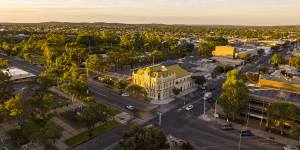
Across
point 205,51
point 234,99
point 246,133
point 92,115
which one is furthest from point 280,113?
point 205,51

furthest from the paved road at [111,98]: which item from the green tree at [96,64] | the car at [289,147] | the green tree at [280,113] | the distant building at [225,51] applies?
the distant building at [225,51]

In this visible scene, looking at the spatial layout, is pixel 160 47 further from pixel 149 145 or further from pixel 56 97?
pixel 149 145

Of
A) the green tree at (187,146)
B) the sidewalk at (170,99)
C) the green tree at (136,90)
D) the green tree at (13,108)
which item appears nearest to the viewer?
the green tree at (187,146)

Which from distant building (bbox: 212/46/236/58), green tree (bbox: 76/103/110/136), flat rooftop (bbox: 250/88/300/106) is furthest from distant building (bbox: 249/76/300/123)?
distant building (bbox: 212/46/236/58)

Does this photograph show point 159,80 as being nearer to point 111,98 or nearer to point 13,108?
point 111,98

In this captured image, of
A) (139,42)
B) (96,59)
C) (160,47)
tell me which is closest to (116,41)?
(139,42)

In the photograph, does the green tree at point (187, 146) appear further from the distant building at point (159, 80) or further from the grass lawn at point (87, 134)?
the distant building at point (159, 80)
